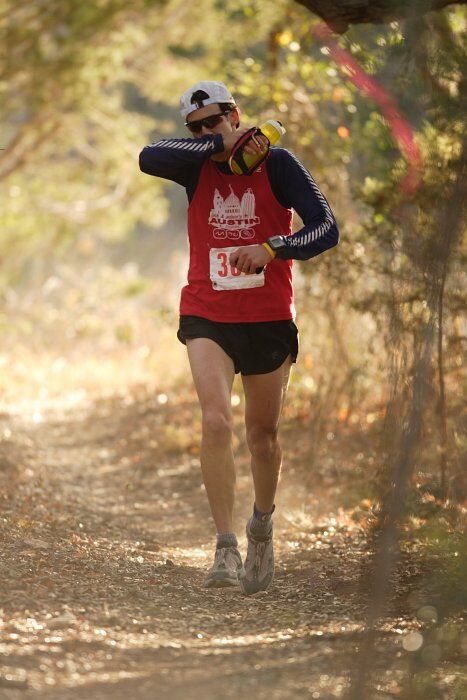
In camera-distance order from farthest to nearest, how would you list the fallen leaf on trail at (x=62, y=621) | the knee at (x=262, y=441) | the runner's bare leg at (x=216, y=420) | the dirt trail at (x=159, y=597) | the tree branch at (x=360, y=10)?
the knee at (x=262, y=441) < the runner's bare leg at (x=216, y=420) < the tree branch at (x=360, y=10) < the fallen leaf on trail at (x=62, y=621) < the dirt trail at (x=159, y=597)

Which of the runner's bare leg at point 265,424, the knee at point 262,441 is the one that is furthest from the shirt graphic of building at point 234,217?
the knee at point 262,441

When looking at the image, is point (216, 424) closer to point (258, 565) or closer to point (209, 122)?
point (258, 565)

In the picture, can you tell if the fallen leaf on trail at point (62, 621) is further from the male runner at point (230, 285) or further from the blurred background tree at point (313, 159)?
the blurred background tree at point (313, 159)

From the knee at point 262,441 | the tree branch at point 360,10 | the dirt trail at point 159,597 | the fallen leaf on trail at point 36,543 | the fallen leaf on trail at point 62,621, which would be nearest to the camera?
the dirt trail at point 159,597

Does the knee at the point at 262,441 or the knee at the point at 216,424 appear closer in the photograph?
the knee at the point at 216,424

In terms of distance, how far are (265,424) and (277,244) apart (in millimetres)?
870

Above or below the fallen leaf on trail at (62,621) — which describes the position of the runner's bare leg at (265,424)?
above

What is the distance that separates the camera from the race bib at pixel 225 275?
4934 millimetres

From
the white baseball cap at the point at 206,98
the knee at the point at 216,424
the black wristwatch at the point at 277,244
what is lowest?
the knee at the point at 216,424

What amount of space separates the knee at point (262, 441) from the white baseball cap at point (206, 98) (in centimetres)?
Result: 151

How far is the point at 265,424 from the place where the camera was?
5113mm

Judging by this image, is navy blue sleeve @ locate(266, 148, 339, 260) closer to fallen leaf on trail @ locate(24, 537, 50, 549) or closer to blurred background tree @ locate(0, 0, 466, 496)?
blurred background tree @ locate(0, 0, 466, 496)

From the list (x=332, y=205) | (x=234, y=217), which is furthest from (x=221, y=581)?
(x=332, y=205)

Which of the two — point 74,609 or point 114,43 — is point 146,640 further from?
point 114,43
